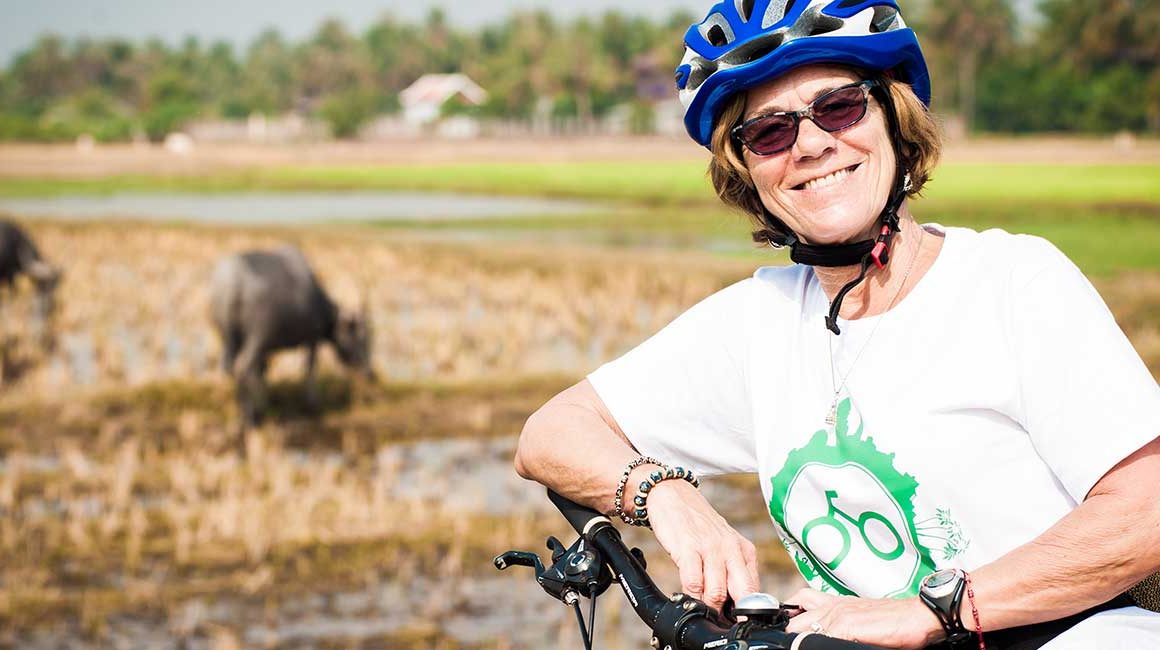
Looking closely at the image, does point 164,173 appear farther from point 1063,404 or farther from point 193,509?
point 1063,404

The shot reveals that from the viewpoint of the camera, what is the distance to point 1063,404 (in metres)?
1.78

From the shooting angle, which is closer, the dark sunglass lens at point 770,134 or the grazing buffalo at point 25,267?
the dark sunglass lens at point 770,134

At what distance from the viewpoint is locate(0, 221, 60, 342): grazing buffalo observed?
643 inches

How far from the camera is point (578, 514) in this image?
212 cm

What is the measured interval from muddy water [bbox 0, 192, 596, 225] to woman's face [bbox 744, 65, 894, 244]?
32174 mm

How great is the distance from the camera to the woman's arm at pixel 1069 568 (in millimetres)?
1743

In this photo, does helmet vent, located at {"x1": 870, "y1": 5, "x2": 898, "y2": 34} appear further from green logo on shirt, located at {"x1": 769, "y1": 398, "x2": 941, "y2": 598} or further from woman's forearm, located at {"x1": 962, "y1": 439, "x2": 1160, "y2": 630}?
woman's forearm, located at {"x1": 962, "y1": 439, "x2": 1160, "y2": 630}

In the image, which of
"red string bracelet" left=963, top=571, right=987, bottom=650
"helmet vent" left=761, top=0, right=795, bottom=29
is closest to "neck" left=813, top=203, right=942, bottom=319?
"helmet vent" left=761, top=0, right=795, bottom=29

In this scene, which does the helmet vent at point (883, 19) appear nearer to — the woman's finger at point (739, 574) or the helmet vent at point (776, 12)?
the helmet vent at point (776, 12)

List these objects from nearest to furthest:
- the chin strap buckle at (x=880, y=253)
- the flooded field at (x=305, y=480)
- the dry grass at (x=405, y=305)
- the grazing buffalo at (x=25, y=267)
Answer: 1. the chin strap buckle at (x=880, y=253)
2. the flooded field at (x=305, y=480)
3. the dry grass at (x=405, y=305)
4. the grazing buffalo at (x=25, y=267)

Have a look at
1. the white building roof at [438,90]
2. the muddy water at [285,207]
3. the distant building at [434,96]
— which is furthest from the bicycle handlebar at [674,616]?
the white building roof at [438,90]

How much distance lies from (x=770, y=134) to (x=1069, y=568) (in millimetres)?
776

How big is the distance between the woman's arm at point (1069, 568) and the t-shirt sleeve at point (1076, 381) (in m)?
0.04

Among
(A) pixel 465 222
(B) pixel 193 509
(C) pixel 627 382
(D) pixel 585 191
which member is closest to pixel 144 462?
(B) pixel 193 509
